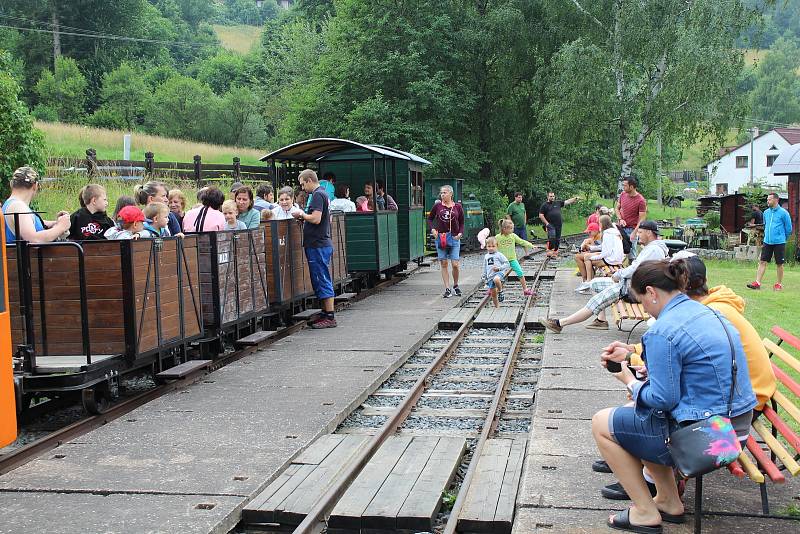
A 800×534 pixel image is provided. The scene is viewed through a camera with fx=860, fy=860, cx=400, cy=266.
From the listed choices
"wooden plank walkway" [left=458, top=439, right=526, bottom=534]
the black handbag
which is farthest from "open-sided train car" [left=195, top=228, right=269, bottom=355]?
the black handbag

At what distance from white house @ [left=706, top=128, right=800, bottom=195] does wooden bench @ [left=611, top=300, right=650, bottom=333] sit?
6668cm

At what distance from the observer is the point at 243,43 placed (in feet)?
479

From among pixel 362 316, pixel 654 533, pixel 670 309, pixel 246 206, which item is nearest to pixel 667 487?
pixel 654 533

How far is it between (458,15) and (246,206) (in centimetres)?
2755

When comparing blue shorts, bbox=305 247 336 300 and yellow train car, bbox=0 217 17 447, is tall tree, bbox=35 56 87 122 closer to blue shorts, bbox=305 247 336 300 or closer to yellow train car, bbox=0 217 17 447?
blue shorts, bbox=305 247 336 300

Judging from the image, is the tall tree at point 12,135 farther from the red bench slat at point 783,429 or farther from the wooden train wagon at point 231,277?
the red bench slat at point 783,429

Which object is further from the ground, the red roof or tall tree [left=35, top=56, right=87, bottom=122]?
tall tree [left=35, top=56, right=87, bottom=122]

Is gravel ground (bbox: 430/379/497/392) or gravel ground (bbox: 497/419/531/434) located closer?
gravel ground (bbox: 497/419/531/434)

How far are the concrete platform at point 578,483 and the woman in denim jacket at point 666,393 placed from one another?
0.23 meters

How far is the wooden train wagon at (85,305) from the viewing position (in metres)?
7.18

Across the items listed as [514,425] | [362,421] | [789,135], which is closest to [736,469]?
[514,425]

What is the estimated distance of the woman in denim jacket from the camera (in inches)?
167

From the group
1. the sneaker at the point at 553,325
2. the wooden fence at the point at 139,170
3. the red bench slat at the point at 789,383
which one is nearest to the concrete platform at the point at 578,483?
the red bench slat at the point at 789,383

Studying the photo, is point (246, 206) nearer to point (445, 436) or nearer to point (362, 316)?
point (362, 316)
